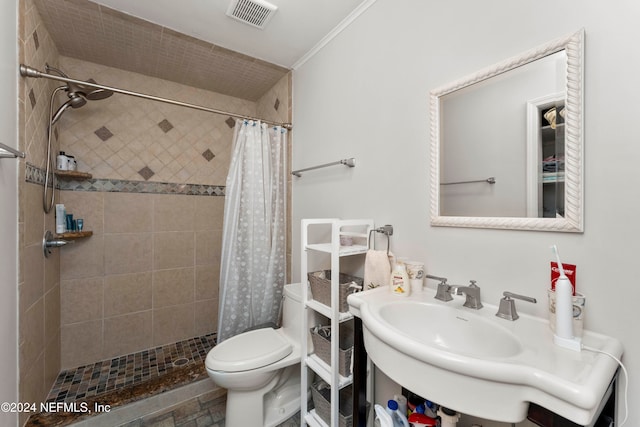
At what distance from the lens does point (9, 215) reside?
1.14 metres

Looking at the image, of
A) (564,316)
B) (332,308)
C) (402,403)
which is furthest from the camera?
(332,308)

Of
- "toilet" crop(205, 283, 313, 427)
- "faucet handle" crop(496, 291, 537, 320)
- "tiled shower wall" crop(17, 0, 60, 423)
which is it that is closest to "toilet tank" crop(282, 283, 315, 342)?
"toilet" crop(205, 283, 313, 427)

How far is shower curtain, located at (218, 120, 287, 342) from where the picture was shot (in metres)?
1.72

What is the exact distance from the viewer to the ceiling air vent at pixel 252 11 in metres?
1.43

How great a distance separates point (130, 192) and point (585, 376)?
8.52 ft

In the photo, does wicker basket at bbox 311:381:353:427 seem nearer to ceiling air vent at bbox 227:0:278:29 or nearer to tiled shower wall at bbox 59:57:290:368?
tiled shower wall at bbox 59:57:290:368

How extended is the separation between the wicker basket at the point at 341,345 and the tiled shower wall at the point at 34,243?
1.37 metres

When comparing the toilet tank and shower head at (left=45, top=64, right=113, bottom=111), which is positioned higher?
shower head at (left=45, top=64, right=113, bottom=111)

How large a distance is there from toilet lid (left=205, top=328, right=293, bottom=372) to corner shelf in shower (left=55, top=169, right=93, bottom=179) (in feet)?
4.84

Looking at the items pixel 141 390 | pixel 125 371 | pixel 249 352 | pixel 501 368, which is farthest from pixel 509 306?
pixel 125 371

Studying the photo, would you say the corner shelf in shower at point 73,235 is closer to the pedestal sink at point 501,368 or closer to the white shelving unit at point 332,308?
the white shelving unit at point 332,308

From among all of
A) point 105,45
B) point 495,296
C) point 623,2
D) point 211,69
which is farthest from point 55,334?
point 623,2

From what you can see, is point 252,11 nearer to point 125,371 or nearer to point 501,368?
point 501,368

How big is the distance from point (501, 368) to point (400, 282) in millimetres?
513
